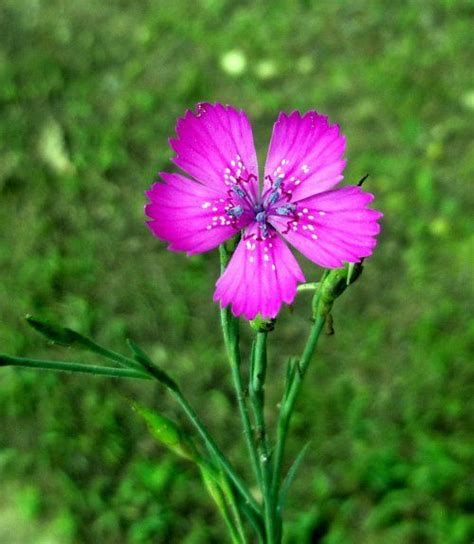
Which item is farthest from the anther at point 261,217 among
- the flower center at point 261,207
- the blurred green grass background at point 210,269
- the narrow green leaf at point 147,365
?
the blurred green grass background at point 210,269

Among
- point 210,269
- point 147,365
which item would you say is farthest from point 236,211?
point 210,269

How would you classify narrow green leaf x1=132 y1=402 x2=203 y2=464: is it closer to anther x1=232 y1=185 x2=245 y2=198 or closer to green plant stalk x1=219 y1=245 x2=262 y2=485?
green plant stalk x1=219 y1=245 x2=262 y2=485

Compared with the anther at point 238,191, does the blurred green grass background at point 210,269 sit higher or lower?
higher

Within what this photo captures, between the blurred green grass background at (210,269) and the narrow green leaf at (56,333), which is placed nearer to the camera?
the narrow green leaf at (56,333)

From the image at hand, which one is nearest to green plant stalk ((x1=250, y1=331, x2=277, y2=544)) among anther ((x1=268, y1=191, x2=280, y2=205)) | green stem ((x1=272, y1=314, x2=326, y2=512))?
green stem ((x1=272, y1=314, x2=326, y2=512))

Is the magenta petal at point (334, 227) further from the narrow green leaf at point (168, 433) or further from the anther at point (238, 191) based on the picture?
the narrow green leaf at point (168, 433)

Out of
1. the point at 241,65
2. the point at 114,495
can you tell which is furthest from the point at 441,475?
the point at 241,65
